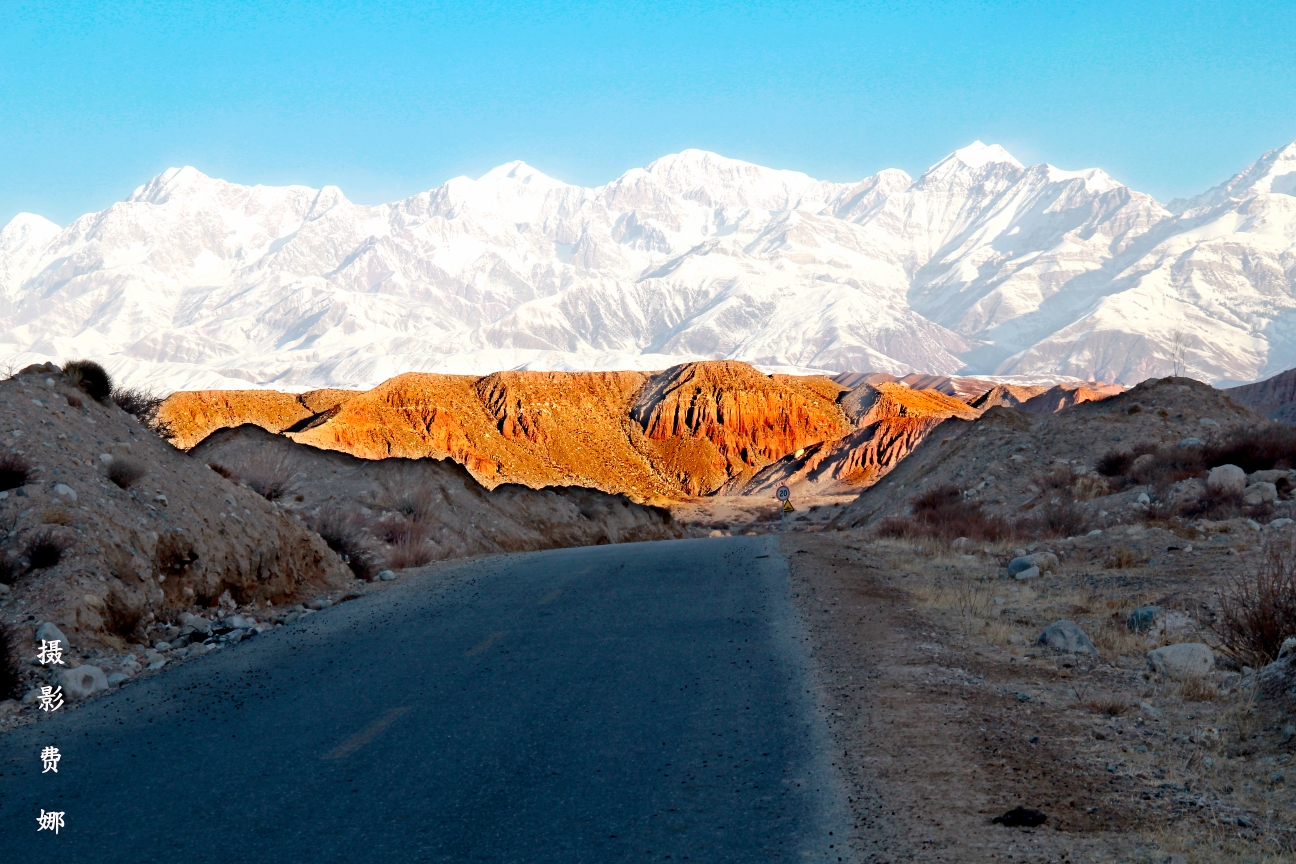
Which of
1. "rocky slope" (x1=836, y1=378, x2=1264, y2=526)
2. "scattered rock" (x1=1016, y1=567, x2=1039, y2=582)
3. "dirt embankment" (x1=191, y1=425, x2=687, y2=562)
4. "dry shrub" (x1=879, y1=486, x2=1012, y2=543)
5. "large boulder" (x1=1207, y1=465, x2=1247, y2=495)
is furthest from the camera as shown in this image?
"rocky slope" (x1=836, y1=378, x2=1264, y2=526)

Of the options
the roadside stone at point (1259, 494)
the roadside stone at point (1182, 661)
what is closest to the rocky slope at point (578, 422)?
the roadside stone at point (1259, 494)

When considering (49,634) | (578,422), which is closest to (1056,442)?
(49,634)

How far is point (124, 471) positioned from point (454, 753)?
30.1 feet

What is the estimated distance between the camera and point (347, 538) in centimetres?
2134

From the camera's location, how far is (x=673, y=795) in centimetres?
632

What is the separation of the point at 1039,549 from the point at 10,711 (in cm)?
1551

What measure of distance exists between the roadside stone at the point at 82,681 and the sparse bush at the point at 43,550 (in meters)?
2.15

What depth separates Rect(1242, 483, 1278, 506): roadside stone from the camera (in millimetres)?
20375

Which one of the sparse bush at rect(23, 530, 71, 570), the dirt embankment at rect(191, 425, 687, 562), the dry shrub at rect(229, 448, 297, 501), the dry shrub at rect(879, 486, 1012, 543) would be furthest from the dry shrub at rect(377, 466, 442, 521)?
the sparse bush at rect(23, 530, 71, 570)

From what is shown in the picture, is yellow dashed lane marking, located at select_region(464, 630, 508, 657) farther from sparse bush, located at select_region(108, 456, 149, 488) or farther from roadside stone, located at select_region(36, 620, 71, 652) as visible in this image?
sparse bush, located at select_region(108, 456, 149, 488)

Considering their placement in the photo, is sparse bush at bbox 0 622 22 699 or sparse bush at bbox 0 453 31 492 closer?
sparse bush at bbox 0 622 22 699

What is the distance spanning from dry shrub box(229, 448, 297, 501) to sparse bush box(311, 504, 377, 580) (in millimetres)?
2092

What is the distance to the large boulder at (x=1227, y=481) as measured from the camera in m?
21.4

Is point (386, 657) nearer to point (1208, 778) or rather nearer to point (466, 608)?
point (466, 608)
